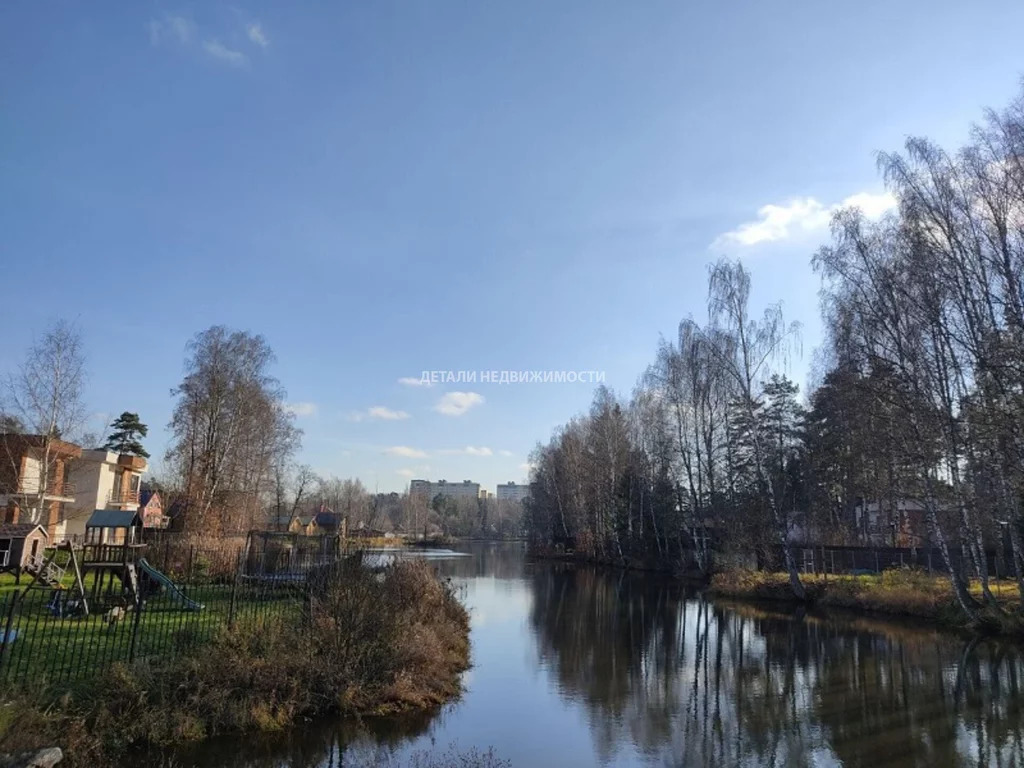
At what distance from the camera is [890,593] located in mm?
24125

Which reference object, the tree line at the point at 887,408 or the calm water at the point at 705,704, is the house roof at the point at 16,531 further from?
the tree line at the point at 887,408

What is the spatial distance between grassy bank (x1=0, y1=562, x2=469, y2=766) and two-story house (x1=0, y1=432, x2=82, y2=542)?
56.4ft

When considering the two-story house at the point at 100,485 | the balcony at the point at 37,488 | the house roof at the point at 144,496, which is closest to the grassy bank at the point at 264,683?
the balcony at the point at 37,488

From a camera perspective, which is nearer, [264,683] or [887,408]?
[264,683]

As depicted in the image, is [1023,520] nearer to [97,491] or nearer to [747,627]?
[747,627]

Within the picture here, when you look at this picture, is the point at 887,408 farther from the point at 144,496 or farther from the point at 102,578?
the point at 144,496

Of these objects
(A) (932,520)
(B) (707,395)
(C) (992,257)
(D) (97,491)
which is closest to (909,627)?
(A) (932,520)

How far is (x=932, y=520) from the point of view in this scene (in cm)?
2214

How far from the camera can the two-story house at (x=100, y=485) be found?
138 ft

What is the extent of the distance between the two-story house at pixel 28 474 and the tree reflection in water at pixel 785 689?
59.7 ft

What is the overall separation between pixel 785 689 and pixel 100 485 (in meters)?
45.1

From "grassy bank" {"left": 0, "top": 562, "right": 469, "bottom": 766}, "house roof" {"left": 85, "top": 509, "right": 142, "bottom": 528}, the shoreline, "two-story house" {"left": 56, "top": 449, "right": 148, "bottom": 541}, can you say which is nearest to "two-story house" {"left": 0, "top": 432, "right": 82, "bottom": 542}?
"house roof" {"left": 85, "top": 509, "right": 142, "bottom": 528}

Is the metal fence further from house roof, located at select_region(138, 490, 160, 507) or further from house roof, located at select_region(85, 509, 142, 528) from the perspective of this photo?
house roof, located at select_region(138, 490, 160, 507)

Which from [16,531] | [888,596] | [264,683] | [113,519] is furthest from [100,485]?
[888,596]
